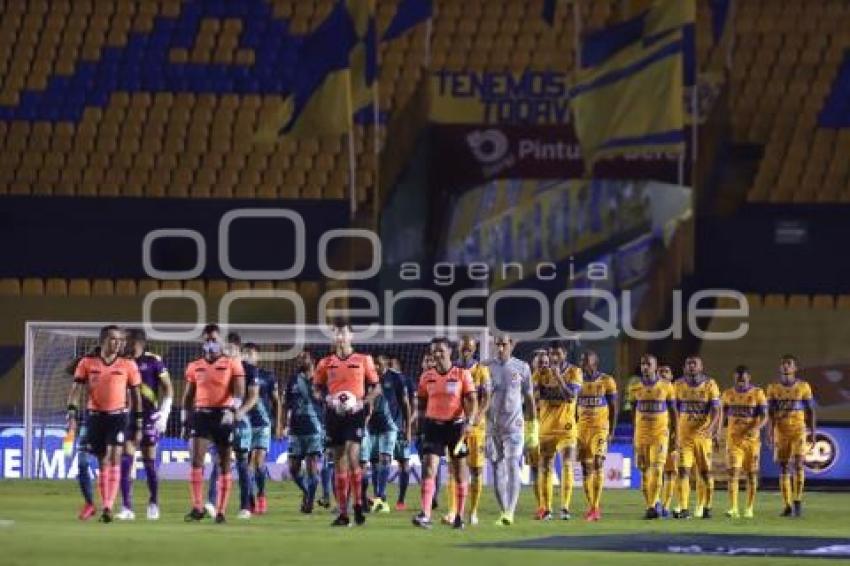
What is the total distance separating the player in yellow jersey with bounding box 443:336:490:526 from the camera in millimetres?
21234

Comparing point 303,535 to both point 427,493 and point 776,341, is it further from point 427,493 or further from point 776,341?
point 776,341

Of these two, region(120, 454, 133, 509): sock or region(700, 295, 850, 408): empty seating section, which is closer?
region(120, 454, 133, 509): sock

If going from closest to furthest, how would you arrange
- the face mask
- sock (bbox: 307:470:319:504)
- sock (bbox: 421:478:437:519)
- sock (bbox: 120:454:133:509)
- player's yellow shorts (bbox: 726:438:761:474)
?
sock (bbox: 421:478:437:519) → the face mask → sock (bbox: 120:454:133:509) → sock (bbox: 307:470:319:504) → player's yellow shorts (bbox: 726:438:761:474)

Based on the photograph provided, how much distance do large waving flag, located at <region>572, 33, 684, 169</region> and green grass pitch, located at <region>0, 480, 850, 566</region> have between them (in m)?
10.4

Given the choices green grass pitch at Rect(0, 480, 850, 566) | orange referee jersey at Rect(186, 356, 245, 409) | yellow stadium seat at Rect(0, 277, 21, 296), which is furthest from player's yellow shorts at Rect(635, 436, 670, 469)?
yellow stadium seat at Rect(0, 277, 21, 296)

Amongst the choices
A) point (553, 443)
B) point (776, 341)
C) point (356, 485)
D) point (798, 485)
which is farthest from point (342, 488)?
point (776, 341)

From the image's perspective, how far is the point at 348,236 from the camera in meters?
35.2

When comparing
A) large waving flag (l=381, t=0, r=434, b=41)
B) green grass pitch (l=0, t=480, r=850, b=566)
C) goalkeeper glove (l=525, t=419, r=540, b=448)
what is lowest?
green grass pitch (l=0, t=480, r=850, b=566)

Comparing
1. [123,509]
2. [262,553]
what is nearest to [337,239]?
[123,509]

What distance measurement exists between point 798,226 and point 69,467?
12999 mm

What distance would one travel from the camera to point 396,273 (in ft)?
115

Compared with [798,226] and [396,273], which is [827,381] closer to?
[798,226]

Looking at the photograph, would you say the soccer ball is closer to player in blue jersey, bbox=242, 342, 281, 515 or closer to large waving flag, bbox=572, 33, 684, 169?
player in blue jersey, bbox=242, 342, 281, 515

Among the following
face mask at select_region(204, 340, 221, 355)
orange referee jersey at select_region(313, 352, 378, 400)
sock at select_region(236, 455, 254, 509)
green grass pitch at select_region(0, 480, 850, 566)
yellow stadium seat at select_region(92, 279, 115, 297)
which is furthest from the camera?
yellow stadium seat at select_region(92, 279, 115, 297)
